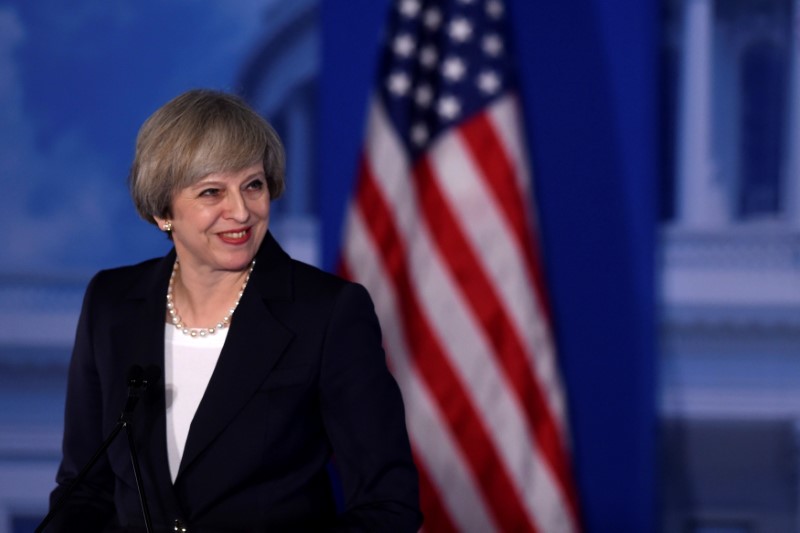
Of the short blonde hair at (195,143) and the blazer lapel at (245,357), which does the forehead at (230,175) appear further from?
the blazer lapel at (245,357)

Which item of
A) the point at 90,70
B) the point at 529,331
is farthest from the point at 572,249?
the point at 90,70

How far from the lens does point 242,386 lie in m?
1.51

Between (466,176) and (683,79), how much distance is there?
2.12 ft

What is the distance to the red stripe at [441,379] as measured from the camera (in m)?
2.51

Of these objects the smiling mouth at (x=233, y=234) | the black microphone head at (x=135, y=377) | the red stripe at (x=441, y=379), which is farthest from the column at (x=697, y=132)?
the black microphone head at (x=135, y=377)

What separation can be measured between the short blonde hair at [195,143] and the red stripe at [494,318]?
1037mm

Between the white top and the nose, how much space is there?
8.8 inches

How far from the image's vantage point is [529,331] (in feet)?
8.20

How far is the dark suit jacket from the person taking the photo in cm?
149

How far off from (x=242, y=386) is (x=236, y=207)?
10.7 inches

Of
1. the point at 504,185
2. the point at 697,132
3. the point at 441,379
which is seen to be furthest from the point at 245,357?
the point at 697,132

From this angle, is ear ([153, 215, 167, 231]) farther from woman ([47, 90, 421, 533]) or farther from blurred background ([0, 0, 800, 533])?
blurred background ([0, 0, 800, 533])

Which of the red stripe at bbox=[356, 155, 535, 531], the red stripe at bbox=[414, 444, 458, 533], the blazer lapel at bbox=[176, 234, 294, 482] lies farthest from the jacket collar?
the red stripe at bbox=[414, 444, 458, 533]

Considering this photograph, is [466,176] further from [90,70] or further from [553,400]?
[90,70]
